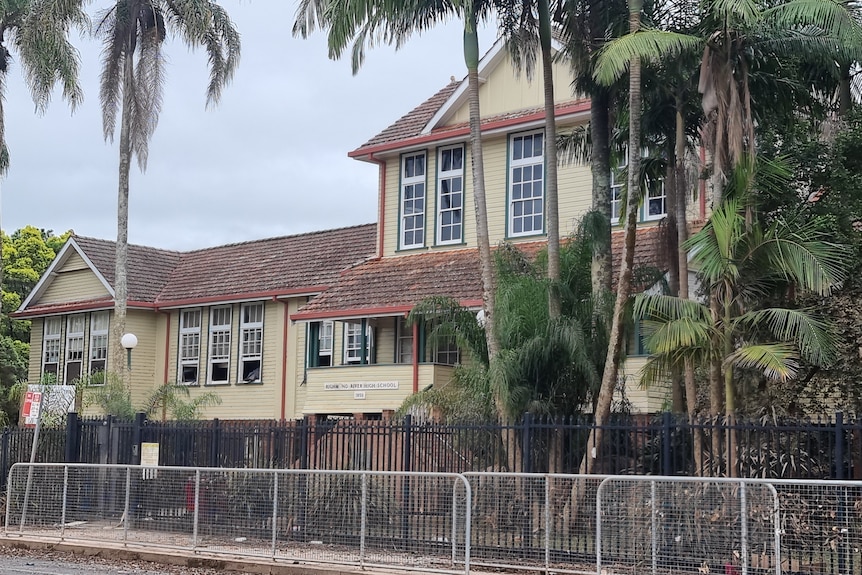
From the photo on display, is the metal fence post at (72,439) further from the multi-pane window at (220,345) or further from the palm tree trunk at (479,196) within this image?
the multi-pane window at (220,345)

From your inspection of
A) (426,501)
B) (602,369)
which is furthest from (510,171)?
(426,501)

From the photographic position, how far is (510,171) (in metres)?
26.2

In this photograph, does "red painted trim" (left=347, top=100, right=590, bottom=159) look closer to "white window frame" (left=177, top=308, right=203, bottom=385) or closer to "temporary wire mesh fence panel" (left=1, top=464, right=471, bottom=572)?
"white window frame" (left=177, top=308, right=203, bottom=385)

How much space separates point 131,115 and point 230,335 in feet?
20.7

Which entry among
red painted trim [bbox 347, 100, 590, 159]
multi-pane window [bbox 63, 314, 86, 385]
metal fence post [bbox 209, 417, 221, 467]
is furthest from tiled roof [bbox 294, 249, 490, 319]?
multi-pane window [bbox 63, 314, 86, 385]

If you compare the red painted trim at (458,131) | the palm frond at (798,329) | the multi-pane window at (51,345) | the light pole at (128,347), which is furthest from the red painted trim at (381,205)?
the palm frond at (798,329)

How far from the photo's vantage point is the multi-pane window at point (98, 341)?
3334cm

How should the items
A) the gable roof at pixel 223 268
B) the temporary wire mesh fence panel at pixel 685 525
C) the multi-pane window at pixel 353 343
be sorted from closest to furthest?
the temporary wire mesh fence panel at pixel 685 525, the multi-pane window at pixel 353 343, the gable roof at pixel 223 268

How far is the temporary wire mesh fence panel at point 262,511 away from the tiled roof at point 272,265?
11.4 meters

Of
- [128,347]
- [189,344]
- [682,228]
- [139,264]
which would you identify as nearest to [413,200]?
[128,347]

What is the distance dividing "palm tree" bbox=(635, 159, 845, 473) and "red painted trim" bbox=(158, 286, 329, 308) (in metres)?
14.9

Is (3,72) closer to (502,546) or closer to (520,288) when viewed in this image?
(520,288)

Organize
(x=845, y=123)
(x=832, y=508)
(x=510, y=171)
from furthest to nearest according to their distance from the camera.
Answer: (x=510, y=171)
(x=845, y=123)
(x=832, y=508)

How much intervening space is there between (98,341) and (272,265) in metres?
5.82
